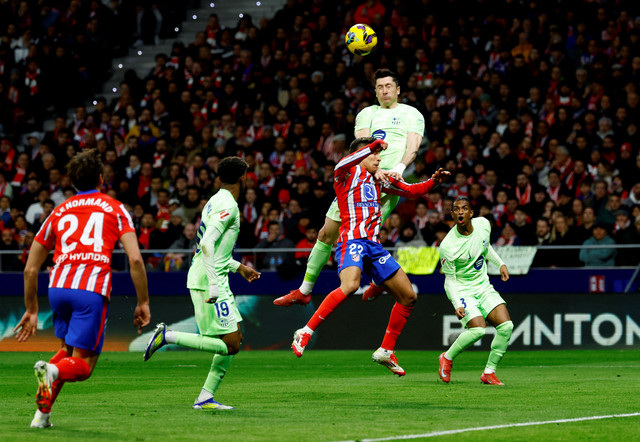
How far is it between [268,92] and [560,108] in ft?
21.9

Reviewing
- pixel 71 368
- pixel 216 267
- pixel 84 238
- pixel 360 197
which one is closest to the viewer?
pixel 71 368

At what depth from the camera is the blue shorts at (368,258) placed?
10656 millimetres

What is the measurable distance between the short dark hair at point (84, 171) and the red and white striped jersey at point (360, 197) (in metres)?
3.44

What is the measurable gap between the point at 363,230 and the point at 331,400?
177cm

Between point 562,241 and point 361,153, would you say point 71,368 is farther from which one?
point 562,241

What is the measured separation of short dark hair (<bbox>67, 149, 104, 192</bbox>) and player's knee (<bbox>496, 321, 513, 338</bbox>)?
630 cm

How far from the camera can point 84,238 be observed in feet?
24.5

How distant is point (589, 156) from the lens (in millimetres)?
19234

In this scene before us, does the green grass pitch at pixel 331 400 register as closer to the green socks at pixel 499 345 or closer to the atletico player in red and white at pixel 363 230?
the green socks at pixel 499 345

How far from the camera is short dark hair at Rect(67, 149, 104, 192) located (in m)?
7.65

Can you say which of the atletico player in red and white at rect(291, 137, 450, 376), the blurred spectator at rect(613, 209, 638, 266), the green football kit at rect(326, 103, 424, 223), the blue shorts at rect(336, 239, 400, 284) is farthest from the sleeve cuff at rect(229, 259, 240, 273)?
the blurred spectator at rect(613, 209, 638, 266)

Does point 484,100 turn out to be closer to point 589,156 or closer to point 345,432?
point 589,156

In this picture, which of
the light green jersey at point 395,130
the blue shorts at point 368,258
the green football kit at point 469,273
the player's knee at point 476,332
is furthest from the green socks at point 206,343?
the green football kit at point 469,273

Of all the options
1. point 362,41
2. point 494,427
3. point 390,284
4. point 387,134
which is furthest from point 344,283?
point 362,41
